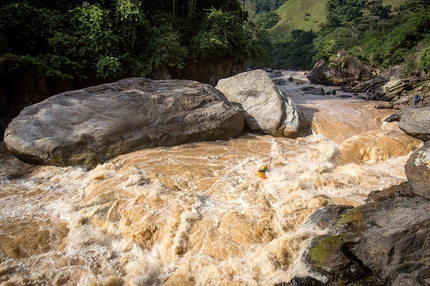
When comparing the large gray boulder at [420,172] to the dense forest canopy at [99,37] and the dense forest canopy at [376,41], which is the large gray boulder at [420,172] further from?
the dense forest canopy at [376,41]

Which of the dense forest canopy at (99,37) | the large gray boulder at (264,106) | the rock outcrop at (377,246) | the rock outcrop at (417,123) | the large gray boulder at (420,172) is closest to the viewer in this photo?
the rock outcrop at (377,246)

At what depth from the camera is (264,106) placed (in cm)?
1006

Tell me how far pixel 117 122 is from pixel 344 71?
70.6 ft

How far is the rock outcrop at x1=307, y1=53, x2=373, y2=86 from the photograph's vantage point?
2322 centimetres

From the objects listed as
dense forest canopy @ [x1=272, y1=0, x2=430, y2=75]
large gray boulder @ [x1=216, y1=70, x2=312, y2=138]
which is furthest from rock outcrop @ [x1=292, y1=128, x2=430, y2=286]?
dense forest canopy @ [x1=272, y1=0, x2=430, y2=75]

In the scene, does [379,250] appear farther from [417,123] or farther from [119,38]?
[119,38]

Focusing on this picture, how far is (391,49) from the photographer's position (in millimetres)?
22250

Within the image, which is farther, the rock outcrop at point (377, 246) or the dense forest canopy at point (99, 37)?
the dense forest canopy at point (99, 37)

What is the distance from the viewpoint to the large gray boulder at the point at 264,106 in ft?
31.7

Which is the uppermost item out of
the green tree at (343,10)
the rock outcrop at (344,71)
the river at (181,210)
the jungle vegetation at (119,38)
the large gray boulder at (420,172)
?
the green tree at (343,10)

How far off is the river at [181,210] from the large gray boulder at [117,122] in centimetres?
42

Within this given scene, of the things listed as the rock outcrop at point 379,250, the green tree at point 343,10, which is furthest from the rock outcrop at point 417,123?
the green tree at point 343,10

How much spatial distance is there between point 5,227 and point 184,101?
562 centimetres

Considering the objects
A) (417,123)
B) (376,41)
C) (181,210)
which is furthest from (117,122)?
(376,41)
